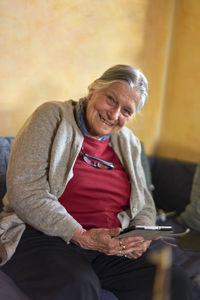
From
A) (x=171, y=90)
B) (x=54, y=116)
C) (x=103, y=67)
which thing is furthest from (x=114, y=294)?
(x=171, y=90)

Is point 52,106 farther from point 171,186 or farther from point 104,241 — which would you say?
point 171,186

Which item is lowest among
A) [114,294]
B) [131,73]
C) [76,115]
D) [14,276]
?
[114,294]

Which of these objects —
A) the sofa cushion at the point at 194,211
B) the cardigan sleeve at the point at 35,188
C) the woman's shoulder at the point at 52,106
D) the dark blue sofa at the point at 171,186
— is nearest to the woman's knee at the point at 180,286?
the dark blue sofa at the point at 171,186

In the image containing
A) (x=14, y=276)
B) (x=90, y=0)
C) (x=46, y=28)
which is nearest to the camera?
(x=14, y=276)

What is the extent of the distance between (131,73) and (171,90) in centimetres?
120

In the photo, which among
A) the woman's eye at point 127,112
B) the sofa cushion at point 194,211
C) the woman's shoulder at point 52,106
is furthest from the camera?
the sofa cushion at point 194,211

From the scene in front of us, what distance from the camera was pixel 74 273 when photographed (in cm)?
105

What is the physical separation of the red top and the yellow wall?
0.59m

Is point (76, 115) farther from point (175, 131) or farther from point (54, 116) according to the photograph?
point (175, 131)

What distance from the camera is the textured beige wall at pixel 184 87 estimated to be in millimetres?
2332

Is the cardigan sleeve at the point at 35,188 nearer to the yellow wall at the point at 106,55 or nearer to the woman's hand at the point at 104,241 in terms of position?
the woman's hand at the point at 104,241

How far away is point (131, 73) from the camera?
1.43m

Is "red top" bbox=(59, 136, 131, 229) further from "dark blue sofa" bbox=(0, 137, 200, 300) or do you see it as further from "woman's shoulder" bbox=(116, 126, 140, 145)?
"dark blue sofa" bbox=(0, 137, 200, 300)

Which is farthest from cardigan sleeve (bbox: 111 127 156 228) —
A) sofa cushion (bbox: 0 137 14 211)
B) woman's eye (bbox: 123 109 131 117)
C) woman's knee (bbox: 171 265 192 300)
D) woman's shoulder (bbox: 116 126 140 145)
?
sofa cushion (bbox: 0 137 14 211)
